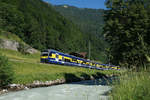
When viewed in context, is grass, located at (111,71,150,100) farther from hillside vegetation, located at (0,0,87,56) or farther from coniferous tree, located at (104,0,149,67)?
hillside vegetation, located at (0,0,87,56)

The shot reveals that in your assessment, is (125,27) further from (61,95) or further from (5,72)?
(5,72)

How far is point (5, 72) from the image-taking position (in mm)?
15766

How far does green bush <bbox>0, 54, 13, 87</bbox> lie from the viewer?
15.6 metres

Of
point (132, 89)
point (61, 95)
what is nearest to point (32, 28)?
point (61, 95)

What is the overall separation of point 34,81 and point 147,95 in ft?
53.2

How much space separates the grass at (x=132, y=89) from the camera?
4.62 meters

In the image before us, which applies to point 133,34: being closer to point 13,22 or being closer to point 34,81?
point 34,81

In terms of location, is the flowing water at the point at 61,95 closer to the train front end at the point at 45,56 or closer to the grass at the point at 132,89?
the grass at the point at 132,89

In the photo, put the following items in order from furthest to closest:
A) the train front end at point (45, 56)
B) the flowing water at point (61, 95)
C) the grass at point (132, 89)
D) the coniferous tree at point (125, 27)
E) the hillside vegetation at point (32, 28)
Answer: the hillside vegetation at point (32, 28), the train front end at point (45, 56), the coniferous tree at point (125, 27), the flowing water at point (61, 95), the grass at point (132, 89)

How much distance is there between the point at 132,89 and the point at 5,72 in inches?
518

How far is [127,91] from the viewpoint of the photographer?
478cm

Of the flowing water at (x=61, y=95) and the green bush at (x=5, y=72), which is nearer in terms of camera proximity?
the flowing water at (x=61, y=95)

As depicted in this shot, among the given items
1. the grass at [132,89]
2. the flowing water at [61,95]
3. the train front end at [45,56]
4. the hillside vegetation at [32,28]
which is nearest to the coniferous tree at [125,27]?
the flowing water at [61,95]

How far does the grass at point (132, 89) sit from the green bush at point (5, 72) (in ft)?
40.7
